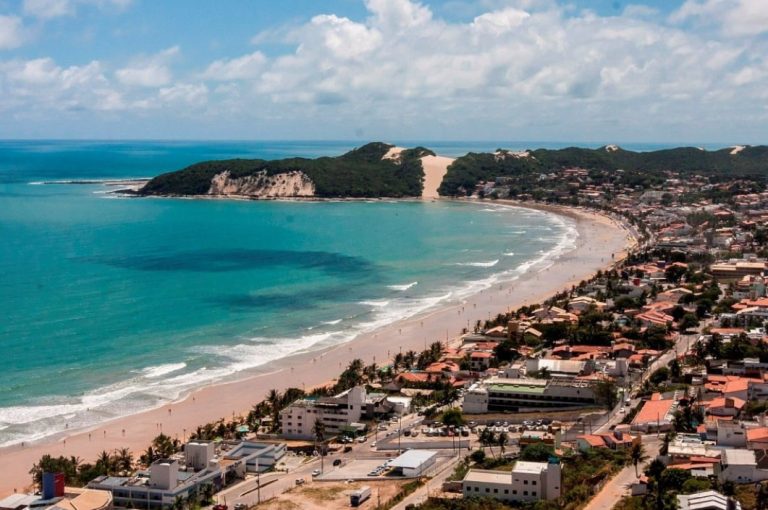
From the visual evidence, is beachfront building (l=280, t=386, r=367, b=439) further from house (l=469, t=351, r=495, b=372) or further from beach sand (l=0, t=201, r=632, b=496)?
house (l=469, t=351, r=495, b=372)

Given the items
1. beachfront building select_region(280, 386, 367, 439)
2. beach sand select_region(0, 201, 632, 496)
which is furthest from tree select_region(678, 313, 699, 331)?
beachfront building select_region(280, 386, 367, 439)

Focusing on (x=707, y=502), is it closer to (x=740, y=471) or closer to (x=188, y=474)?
(x=740, y=471)

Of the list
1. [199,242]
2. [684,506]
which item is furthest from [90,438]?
[199,242]

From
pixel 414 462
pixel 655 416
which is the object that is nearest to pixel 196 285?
pixel 414 462

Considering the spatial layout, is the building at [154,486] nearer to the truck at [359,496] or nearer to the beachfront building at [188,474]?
the beachfront building at [188,474]

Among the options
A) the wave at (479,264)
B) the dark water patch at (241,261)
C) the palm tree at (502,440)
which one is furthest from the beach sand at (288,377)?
the dark water patch at (241,261)

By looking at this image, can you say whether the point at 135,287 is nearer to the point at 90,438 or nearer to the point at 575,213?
the point at 90,438
